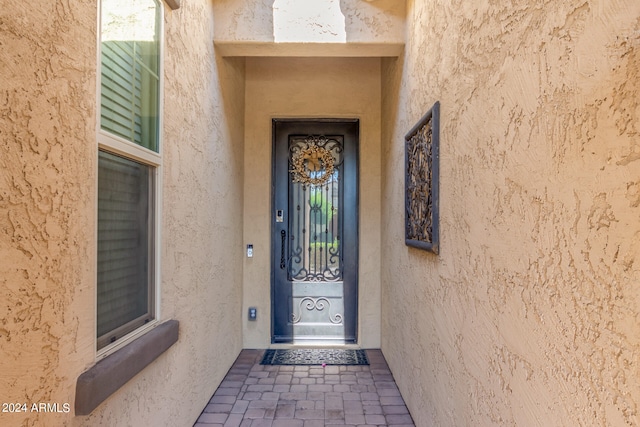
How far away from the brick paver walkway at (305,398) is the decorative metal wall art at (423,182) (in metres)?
1.13

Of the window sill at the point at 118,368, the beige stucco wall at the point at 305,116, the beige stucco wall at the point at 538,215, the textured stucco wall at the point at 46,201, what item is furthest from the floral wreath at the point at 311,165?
the textured stucco wall at the point at 46,201

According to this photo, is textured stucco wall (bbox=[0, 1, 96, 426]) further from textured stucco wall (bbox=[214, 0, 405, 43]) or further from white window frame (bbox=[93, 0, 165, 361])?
textured stucco wall (bbox=[214, 0, 405, 43])

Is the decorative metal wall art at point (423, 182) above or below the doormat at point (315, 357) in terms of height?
above

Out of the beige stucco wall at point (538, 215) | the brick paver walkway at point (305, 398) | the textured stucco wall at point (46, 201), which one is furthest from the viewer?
the brick paver walkway at point (305, 398)

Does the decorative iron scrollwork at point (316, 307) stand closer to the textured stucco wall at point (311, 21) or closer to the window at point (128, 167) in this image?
the window at point (128, 167)

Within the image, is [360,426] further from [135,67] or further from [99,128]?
[135,67]

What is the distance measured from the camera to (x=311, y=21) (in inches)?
96.3

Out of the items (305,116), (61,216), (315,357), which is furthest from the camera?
(305,116)

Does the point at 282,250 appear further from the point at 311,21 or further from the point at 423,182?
the point at 311,21

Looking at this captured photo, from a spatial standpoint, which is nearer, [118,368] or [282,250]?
[118,368]

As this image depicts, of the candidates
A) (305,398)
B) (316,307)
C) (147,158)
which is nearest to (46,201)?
(147,158)

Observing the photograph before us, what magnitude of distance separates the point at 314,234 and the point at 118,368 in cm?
234

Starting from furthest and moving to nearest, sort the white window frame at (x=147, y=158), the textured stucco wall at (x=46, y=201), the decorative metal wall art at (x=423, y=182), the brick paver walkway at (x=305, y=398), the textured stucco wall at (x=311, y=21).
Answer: the textured stucco wall at (x=311, y=21), the brick paver walkway at (x=305, y=398), the decorative metal wall art at (x=423, y=182), the white window frame at (x=147, y=158), the textured stucco wall at (x=46, y=201)

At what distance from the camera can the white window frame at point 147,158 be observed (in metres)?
1.20
